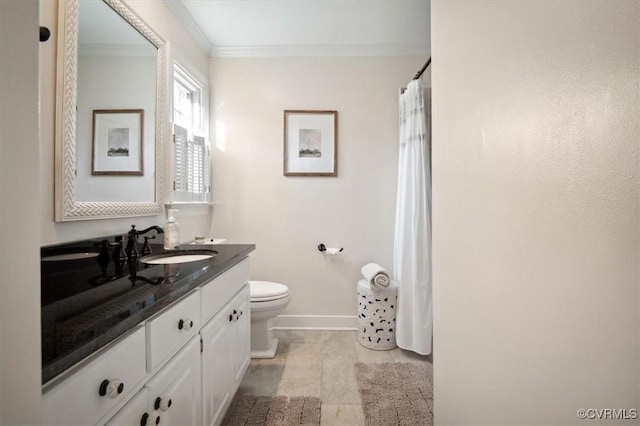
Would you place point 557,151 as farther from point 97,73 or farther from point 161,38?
point 161,38

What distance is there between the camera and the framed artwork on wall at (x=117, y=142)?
1.39 meters

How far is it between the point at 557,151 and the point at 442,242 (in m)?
0.47

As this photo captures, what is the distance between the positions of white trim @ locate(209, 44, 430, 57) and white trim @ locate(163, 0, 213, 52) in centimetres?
13

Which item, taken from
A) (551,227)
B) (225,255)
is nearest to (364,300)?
(225,255)

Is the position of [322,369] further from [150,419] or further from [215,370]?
[150,419]

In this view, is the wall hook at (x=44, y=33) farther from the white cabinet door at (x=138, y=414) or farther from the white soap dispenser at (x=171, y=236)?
the white cabinet door at (x=138, y=414)

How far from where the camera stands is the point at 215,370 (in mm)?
1324

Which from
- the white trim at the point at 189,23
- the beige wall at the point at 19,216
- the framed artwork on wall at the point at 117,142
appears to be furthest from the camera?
the white trim at the point at 189,23

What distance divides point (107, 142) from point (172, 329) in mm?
997

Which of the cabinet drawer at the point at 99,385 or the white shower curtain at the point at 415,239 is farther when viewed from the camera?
the white shower curtain at the point at 415,239

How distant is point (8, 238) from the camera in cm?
29

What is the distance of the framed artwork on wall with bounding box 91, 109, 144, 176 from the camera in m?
1.39

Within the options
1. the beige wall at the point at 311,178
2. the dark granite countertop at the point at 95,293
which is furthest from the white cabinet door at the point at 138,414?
the beige wall at the point at 311,178

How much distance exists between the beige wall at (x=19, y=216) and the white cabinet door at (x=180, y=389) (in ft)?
2.18
